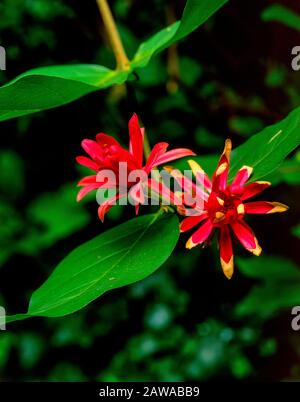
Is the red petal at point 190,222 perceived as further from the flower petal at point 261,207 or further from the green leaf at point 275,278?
the green leaf at point 275,278

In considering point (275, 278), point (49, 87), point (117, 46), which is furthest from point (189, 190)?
point (275, 278)

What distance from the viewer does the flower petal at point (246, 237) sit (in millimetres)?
528

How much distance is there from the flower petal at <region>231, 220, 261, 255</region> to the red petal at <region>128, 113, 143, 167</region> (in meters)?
0.10

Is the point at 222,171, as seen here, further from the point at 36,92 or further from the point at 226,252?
the point at 36,92

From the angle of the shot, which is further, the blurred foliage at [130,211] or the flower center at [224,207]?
the blurred foliage at [130,211]

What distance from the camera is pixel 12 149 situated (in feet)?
5.98

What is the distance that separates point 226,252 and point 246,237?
0.07 feet

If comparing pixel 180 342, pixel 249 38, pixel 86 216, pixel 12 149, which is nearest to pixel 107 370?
pixel 180 342

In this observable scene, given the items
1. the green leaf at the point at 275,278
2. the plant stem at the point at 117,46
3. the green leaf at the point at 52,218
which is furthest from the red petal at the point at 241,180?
the green leaf at the point at 52,218

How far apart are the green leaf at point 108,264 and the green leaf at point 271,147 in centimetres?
9

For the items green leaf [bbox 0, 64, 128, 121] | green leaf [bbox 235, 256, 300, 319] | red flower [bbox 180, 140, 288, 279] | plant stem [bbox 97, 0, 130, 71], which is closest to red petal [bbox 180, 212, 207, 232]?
red flower [bbox 180, 140, 288, 279]

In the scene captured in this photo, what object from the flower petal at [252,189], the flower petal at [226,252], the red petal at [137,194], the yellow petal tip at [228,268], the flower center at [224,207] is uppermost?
the red petal at [137,194]

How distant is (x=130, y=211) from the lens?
5.73 ft

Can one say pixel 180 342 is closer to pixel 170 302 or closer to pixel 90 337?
pixel 170 302
